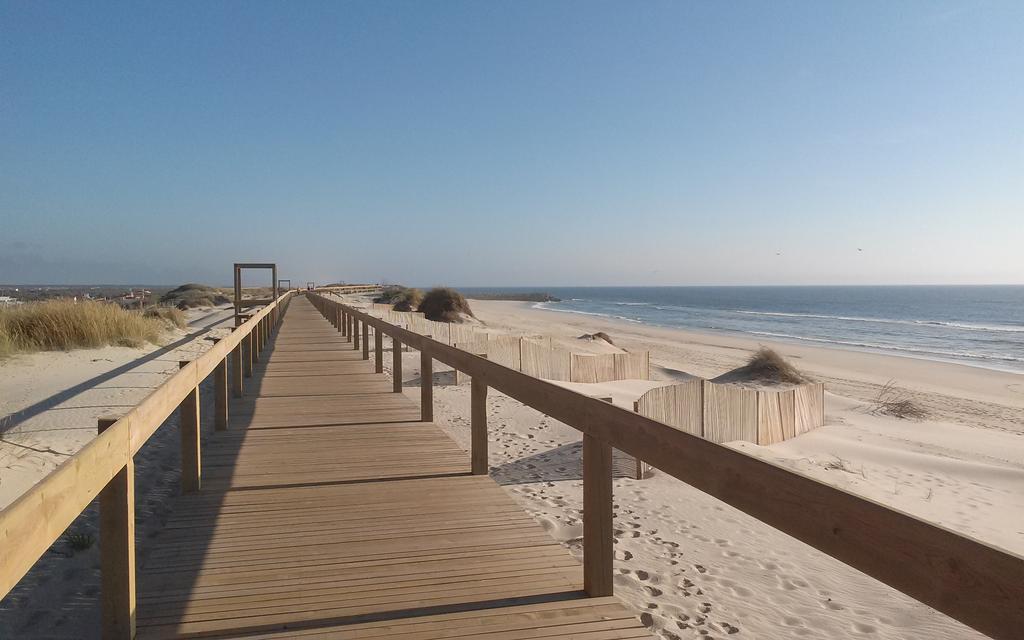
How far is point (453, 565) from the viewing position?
3.19 metres

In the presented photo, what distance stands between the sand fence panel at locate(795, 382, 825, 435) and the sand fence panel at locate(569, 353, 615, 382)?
4475 mm

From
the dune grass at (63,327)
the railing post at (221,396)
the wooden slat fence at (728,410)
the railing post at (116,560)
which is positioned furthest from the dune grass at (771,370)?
the railing post at (116,560)

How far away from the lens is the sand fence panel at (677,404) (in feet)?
26.0

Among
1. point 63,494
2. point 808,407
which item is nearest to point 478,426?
point 63,494

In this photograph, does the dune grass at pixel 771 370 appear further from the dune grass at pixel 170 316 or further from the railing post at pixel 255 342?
the dune grass at pixel 170 316

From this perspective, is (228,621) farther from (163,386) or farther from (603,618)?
(603,618)

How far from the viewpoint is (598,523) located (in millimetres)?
2869

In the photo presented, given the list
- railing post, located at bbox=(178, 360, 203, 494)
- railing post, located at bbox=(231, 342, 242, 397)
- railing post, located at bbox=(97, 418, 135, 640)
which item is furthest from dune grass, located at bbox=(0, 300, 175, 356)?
railing post, located at bbox=(97, 418, 135, 640)

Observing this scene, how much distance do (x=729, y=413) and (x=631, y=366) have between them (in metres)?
6.08

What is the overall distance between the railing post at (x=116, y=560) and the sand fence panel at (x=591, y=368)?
11.1 metres

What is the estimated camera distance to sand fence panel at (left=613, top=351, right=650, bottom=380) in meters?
14.4

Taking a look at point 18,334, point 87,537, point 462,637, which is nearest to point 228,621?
point 462,637

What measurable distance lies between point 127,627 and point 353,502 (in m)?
1.79

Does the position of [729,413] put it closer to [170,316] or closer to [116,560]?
[116,560]
